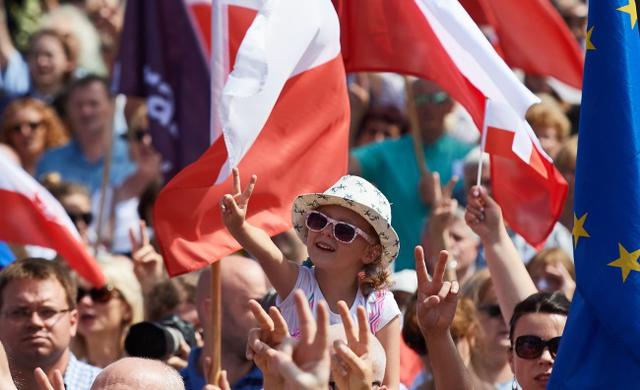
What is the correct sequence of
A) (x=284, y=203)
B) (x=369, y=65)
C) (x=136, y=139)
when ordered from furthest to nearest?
(x=136, y=139)
(x=369, y=65)
(x=284, y=203)

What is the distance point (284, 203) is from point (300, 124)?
0.38 meters

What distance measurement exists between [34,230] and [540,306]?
2756 millimetres

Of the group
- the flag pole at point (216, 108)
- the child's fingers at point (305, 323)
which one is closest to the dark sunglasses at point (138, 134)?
the flag pole at point (216, 108)

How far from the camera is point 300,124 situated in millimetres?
7102

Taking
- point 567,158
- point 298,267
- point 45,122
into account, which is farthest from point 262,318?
point 45,122

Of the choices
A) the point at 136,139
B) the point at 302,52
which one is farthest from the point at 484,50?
the point at 136,139

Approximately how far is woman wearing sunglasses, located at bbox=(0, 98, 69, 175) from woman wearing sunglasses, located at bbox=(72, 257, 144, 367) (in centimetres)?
310

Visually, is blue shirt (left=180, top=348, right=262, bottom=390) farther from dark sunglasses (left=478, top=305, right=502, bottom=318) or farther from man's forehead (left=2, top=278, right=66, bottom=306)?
dark sunglasses (left=478, top=305, right=502, bottom=318)

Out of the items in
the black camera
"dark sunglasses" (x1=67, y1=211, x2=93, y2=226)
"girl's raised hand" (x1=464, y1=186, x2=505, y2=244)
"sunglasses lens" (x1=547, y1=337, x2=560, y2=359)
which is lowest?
"dark sunglasses" (x1=67, y1=211, x2=93, y2=226)

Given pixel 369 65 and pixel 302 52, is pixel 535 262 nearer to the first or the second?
pixel 369 65

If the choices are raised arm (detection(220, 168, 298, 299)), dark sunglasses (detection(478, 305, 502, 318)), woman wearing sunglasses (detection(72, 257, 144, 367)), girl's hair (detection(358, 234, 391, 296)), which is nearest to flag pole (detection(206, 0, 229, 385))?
raised arm (detection(220, 168, 298, 299))

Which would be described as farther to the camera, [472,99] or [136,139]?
[136,139]

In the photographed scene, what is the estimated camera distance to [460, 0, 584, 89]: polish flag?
26.9ft

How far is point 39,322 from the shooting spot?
7.18 m
